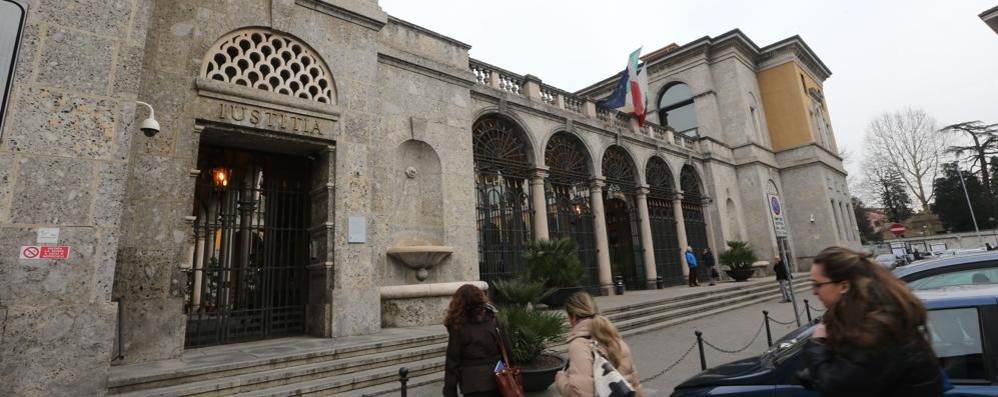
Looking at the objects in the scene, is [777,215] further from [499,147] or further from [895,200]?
[895,200]

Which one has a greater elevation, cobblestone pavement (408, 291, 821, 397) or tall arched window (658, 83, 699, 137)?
tall arched window (658, 83, 699, 137)

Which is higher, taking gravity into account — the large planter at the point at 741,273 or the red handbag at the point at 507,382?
the large planter at the point at 741,273

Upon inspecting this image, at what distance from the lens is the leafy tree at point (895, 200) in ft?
141

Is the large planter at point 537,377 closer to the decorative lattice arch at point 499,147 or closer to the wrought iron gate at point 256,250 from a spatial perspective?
the wrought iron gate at point 256,250

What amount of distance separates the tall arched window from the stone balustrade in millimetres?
4760

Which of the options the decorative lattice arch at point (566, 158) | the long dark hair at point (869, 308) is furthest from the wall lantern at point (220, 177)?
the decorative lattice arch at point (566, 158)

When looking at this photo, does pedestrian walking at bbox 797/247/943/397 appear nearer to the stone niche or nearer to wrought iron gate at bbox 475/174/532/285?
the stone niche

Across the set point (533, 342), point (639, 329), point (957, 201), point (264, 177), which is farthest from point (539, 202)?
point (957, 201)

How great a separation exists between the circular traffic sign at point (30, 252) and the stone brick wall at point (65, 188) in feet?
0.21

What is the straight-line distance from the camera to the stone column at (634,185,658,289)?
1722 cm

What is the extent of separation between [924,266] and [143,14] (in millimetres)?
9235

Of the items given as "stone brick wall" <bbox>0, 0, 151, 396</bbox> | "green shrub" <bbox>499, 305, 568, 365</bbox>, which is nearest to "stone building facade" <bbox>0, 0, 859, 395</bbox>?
"stone brick wall" <bbox>0, 0, 151, 396</bbox>

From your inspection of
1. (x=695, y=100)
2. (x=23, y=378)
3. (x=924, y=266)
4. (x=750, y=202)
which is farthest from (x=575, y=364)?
(x=695, y=100)

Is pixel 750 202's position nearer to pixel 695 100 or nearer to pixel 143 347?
pixel 695 100
